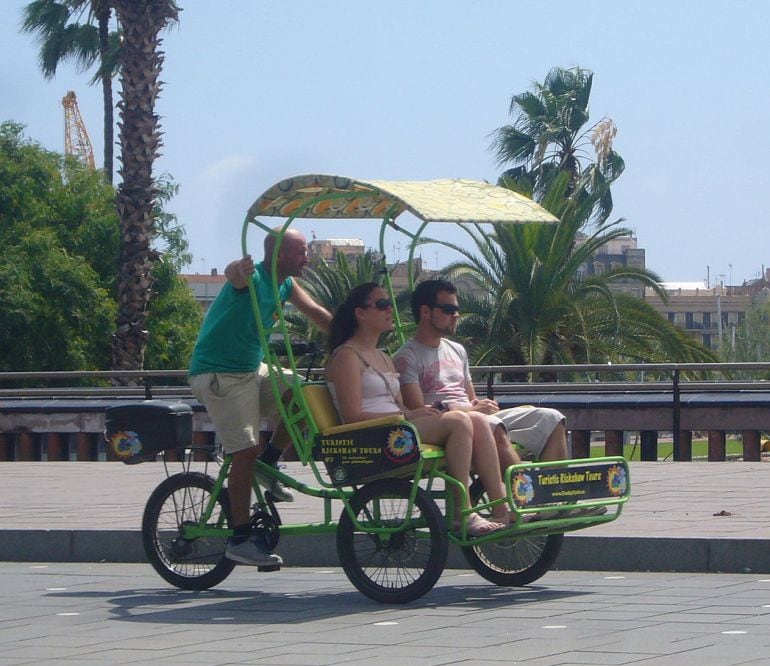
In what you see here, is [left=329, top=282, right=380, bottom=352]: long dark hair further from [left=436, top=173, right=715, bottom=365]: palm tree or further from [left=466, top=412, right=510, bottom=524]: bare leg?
[left=436, top=173, right=715, bottom=365]: palm tree

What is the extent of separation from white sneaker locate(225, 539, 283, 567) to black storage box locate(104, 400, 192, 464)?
26.4 inches

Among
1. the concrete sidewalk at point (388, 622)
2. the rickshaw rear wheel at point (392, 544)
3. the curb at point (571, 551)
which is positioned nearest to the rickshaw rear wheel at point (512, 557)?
the concrete sidewalk at point (388, 622)

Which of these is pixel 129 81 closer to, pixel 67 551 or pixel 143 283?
pixel 143 283

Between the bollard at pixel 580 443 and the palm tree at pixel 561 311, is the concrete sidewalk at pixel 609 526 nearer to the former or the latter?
the bollard at pixel 580 443

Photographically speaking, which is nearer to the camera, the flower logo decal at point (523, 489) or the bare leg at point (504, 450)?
the flower logo decal at point (523, 489)

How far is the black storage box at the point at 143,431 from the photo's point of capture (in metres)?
8.23

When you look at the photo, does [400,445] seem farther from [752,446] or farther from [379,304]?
[752,446]

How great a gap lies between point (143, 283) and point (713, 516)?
56.9 ft

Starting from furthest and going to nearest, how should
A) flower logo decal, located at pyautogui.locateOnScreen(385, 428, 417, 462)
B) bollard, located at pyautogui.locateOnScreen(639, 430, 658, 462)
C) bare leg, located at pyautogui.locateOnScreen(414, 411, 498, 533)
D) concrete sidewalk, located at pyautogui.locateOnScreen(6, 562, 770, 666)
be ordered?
bollard, located at pyautogui.locateOnScreen(639, 430, 658, 462) → bare leg, located at pyautogui.locateOnScreen(414, 411, 498, 533) → flower logo decal, located at pyautogui.locateOnScreen(385, 428, 417, 462) → concrete sidewalk, located at pyautogui.locateOnScreen(6, 562, 770, 666)

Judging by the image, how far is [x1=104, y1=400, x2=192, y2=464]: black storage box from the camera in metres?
8.23

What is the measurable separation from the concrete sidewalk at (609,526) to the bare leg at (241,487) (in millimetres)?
1319

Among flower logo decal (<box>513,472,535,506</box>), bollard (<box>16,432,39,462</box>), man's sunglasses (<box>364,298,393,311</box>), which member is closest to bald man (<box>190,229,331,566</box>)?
man's sunglasses (<box>364,298,393,311</box>)

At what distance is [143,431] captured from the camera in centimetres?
824

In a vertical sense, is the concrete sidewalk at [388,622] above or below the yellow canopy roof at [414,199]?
below
